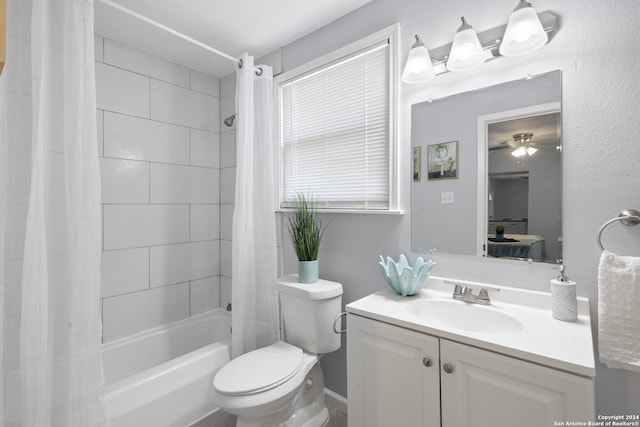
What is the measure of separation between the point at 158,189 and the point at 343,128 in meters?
1.49

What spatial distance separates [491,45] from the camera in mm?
1351

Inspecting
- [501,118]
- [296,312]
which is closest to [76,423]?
[296,312]

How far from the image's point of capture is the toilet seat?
136 centimetres

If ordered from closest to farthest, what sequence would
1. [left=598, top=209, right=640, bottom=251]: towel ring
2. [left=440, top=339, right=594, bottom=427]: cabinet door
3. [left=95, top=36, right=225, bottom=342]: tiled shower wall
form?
[left=440, top=339, right=594, bottom=427]: cabinet door
[left=598, top=209, right=640, bottom=251]: towel ring
[left=95, top=36, right=225, bottom=342]: tiled shower wall

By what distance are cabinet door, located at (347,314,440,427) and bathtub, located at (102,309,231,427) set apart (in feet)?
3.01

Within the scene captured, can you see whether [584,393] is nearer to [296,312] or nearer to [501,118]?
[501,118]

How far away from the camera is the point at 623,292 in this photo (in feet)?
3.29

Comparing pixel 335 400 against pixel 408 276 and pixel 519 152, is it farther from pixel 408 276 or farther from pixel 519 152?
pixel 519 152

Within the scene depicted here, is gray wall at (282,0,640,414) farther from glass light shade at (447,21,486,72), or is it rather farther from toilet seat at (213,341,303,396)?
toilet seat at (213,341,303,396)

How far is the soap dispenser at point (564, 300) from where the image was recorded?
1.10 m

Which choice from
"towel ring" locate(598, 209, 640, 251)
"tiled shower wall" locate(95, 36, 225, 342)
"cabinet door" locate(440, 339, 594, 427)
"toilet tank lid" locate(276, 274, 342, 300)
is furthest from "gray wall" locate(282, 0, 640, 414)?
"tiled shower wall" locate(95, 36, 225, 342)

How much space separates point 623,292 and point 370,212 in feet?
3.43

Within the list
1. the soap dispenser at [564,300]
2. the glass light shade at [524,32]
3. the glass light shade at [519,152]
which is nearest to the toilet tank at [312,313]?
the soap dispenser at [564,300]

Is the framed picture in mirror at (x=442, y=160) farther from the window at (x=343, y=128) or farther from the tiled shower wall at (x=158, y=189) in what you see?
the tiled shower wall at (x=158, y=189)
